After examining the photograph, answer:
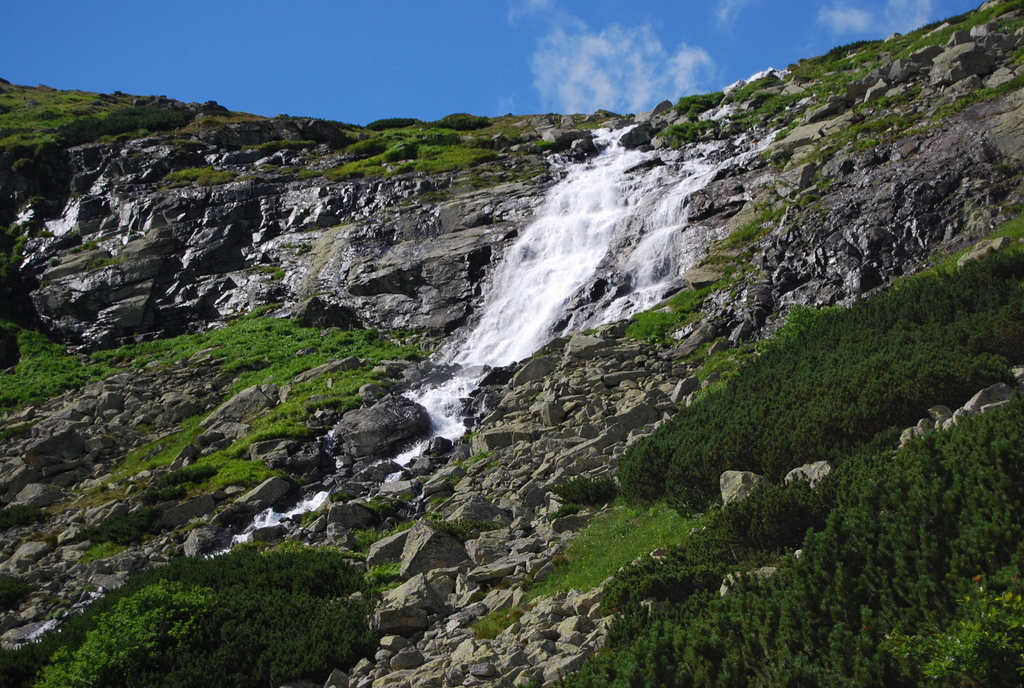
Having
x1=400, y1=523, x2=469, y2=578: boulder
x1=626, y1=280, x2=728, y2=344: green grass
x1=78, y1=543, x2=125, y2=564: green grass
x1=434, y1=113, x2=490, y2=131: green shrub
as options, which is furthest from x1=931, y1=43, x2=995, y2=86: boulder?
x1=434, y1=113, x2=490, y2=131: green shrub

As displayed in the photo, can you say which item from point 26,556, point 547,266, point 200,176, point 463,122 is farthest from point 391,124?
point 26,556

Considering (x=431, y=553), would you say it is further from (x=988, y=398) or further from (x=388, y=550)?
(x=988, y=398)

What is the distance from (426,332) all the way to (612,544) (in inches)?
921

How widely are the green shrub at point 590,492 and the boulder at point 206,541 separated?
8925mm

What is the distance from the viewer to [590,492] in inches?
543

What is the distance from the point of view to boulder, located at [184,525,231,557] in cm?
1773

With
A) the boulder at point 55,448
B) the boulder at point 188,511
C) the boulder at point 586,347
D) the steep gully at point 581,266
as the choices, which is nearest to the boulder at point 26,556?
the boulder at point 188,511

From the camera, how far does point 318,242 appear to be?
4212 cm

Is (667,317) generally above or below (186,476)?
above

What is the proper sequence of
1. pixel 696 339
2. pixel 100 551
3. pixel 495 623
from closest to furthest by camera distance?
pixel 495 623 → pixel 100 551 → pixel 696 339

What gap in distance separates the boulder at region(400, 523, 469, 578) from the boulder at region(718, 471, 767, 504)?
15.1 ft

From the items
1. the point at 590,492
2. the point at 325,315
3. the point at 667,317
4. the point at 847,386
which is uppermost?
the point at 325,315

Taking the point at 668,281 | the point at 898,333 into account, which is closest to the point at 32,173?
the point at 668,281

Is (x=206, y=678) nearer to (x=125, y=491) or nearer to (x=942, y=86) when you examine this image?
(x=125, y=491)
